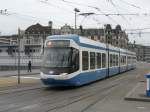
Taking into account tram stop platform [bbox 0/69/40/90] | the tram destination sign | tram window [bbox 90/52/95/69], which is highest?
the tram destination sign

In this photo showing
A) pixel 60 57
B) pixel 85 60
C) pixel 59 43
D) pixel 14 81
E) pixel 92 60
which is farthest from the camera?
pixel 14 81

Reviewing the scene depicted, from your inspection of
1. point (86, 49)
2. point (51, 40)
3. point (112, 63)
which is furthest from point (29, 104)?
point (112, 63)

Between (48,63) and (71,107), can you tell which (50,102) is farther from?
(48,63)

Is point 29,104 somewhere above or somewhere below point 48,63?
below

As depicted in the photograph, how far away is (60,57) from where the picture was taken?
20.8 meters

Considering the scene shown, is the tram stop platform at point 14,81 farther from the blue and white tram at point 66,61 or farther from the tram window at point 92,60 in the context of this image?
the tram window at point 92,60

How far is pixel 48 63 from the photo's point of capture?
20.8 meters

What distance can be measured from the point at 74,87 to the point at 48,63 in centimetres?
321

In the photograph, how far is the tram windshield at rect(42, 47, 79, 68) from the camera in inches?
813

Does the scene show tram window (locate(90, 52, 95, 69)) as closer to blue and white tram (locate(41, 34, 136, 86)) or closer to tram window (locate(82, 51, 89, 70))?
blue and white tram (locate(41, 34, 136, 86))

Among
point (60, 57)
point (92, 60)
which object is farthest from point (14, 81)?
point (60, 57)

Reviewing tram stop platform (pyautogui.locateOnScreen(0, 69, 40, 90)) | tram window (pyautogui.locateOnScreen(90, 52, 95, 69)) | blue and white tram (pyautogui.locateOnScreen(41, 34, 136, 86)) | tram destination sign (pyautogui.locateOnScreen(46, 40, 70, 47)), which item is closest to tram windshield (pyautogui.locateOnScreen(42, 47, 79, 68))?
blue and white tram (pyautogui.locateOnScreen(41, 34, 136, 86))

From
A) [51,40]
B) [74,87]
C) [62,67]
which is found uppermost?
[51,40]

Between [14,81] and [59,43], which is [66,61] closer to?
[59,43]
